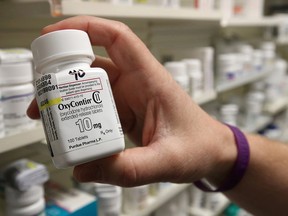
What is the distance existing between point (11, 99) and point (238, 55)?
99 cm

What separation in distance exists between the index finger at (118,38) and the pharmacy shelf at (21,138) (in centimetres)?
20

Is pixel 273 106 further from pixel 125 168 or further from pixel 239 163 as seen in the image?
pixel 125 168

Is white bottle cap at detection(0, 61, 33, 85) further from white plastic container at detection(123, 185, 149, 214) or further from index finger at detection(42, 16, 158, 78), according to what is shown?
white plastic container at detection(123, 185, 149, 214)

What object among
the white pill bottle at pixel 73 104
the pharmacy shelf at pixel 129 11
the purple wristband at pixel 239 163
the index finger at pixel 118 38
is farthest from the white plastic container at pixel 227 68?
the white pill bottle at pixel 73 104

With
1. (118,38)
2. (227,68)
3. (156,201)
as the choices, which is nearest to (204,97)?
(227,68)

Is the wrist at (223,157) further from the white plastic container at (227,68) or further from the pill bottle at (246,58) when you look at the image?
the pill bottle at (246,58)

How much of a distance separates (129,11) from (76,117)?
0.36 meters

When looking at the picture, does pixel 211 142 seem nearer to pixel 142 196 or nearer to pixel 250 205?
pixel 250 205

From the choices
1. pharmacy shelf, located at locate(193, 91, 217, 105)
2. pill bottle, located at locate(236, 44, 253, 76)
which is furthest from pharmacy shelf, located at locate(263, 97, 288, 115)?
pharmacy shelf, located at locate(193, 91, 217, 105)

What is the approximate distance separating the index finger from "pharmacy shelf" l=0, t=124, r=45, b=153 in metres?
0.20

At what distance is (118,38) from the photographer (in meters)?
0.50

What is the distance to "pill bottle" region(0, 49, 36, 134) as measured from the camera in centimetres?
55

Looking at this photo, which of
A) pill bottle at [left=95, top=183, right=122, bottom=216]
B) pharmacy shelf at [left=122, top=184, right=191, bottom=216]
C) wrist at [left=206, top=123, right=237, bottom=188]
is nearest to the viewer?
wrist at [left=206, top=123, right=237, bottom=188]

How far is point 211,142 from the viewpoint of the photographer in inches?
22.7
